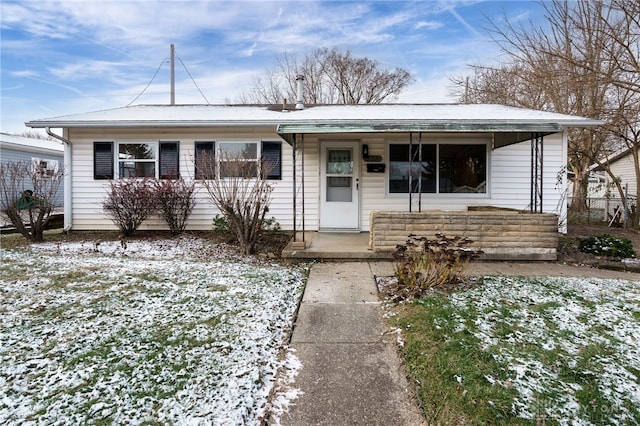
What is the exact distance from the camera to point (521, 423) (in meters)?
1.95

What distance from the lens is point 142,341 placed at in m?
2.85

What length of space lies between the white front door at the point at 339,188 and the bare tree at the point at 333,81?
16.0 metres

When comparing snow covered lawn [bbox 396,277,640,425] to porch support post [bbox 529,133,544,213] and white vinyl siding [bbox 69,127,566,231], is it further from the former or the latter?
white vinyl siding [bbox 69,127,566,231]

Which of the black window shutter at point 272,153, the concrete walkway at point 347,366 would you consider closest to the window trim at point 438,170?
the black window shutter at point 272,153

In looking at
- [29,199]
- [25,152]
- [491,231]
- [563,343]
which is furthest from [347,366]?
[25,152]

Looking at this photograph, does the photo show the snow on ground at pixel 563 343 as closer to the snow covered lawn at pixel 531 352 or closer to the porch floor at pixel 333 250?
the snow covered lawn at pixel 531 352

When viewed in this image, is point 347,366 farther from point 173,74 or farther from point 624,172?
point 624,172

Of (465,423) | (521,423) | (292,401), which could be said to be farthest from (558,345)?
(292,401)

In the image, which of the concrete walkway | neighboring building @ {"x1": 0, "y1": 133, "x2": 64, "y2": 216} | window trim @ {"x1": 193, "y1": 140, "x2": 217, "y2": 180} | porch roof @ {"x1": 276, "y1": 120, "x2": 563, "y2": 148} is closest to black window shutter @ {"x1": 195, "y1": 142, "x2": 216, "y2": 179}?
window trim @ {"x1": 193, "y1": 140, "x2": 217, "y2": 180}

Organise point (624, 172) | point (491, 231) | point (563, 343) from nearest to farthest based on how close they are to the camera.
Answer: point (563, 343) < point (491, 231) < point (624, 172)

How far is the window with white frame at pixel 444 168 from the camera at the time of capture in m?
8.30

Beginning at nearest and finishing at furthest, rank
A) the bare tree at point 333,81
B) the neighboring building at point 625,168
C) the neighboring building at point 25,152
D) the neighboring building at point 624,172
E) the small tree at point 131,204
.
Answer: the small tree at point 131,204
the neighboring building at point 624,172
the neighboring building at point 25,152
the neighboring building at point 625,168
the bare tree at point 333,81

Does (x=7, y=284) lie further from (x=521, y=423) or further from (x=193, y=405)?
(x=521, y=423)

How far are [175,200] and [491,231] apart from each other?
260 inches
